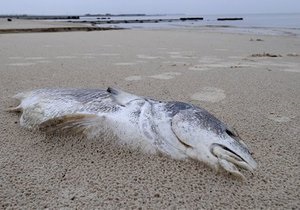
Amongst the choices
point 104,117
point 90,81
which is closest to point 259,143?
point 104,117

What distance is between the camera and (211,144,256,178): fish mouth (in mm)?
1987

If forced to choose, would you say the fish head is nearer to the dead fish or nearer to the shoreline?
the dead fish

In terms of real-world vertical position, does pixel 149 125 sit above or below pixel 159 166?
above

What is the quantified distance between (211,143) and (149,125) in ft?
1.53

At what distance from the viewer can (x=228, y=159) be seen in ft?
6.56

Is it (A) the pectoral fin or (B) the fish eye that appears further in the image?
(B) the fish eye

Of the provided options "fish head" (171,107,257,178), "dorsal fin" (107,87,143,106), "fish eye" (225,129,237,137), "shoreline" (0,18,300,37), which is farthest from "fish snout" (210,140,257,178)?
"shoreline" (0,18,300,37)

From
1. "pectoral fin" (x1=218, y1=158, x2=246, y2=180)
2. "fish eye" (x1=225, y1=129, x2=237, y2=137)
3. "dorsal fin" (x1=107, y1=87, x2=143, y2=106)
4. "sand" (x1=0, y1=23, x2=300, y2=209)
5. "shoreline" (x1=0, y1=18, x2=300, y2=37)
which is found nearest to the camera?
"sand" (x1=0, y1=23, x2=300, y2=209)

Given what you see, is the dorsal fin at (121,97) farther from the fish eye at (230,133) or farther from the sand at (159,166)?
the fish eye at (230,133)

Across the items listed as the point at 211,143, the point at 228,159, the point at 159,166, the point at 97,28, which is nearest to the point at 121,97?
the point at 159,166

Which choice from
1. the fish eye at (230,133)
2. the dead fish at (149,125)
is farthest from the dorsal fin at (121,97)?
the fish eye at (230,133)

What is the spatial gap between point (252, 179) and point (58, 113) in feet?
5.13

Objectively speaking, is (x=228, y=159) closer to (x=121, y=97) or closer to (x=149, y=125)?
(x=149, y=125)

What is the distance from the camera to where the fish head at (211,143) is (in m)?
2.01
